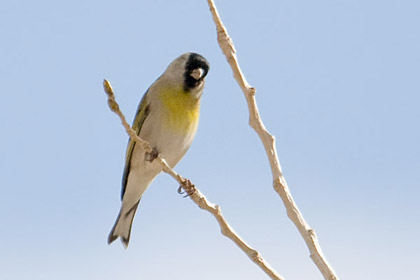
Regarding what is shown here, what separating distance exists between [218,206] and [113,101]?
2.53ft

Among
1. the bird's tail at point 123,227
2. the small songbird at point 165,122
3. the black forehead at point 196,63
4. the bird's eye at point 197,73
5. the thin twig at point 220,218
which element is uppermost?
the black forehead at point 196,63

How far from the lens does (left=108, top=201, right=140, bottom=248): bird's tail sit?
7.50 metres

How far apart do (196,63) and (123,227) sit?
6.02 ft

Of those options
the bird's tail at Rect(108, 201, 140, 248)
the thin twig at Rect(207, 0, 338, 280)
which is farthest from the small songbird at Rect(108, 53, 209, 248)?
the thin twig at Rect(207, 0, 338, 280)

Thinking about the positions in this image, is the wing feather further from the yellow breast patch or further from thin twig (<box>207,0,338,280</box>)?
thin twig (<box>207,0,338,280</box>)

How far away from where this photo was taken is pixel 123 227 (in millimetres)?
7594

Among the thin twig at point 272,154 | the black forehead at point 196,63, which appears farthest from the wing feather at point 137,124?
the thin twig at point 272,154

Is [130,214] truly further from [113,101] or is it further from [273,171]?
[273,171]

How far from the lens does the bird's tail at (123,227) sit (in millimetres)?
7500

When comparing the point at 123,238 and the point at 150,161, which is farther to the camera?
the point at 123,238

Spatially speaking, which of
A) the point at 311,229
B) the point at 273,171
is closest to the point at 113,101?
the point at 273,171

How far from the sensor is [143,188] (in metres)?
7.48

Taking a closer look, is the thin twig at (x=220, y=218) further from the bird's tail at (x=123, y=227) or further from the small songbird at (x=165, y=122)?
the bird's tail at (x=123, y=227)

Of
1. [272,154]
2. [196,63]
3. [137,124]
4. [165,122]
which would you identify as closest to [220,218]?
[272,154]
